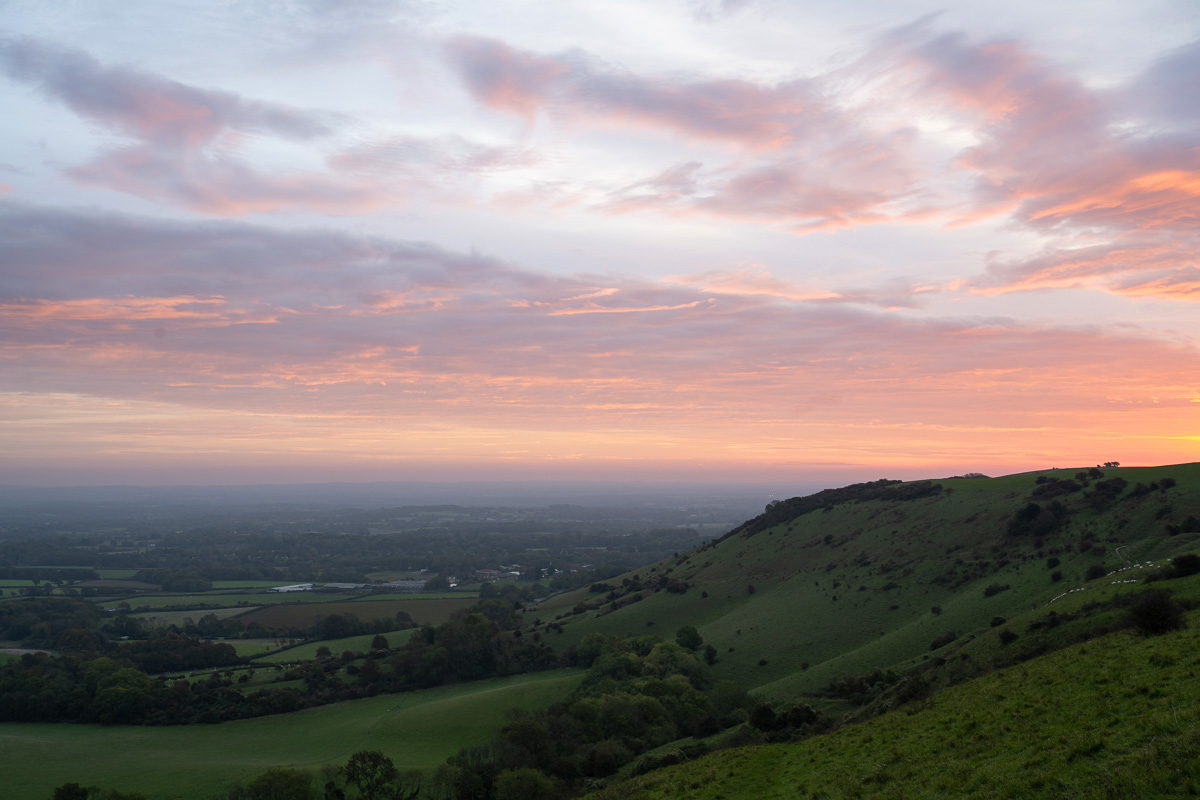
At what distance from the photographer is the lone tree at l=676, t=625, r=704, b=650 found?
85.3 meters

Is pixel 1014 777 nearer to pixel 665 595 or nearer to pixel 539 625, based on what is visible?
pixel 665 595

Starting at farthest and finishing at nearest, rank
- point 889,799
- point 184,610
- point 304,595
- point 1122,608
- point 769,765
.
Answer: point 304,595
point 184,610
point 1122,608
point 769,765
point 889,799

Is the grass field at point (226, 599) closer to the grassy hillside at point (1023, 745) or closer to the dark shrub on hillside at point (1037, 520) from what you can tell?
the dark shrub on hillside at point (1037, 520)

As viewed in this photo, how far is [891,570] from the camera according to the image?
8700cm

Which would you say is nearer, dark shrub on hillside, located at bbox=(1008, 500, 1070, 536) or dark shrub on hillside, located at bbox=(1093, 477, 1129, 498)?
dark shrub on hillside, located at bbox=(1008, 500, 1070, 536)

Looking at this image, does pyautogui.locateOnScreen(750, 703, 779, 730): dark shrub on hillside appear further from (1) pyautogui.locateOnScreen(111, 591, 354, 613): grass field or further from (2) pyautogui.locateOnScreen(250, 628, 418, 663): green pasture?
(1) pyautogui.locateOnScreen(111, 591, 354, 613): grass field

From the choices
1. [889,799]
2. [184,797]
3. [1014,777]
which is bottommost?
[184,797]

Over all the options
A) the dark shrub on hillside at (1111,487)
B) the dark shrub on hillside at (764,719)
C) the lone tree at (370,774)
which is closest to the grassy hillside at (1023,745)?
A: the dark shrub on hillside at (764,719)

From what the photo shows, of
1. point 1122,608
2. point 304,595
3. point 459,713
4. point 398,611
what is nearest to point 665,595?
point 459,713

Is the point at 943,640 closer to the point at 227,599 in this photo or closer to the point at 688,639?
the point at 688,639

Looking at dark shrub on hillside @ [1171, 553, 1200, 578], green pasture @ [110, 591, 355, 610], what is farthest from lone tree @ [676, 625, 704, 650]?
green pasture @ [110, 591, 355, 610]

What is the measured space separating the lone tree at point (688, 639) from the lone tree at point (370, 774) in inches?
1664

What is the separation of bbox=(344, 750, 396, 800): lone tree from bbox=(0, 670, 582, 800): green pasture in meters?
6.46

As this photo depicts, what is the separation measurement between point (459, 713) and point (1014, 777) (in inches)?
2577
